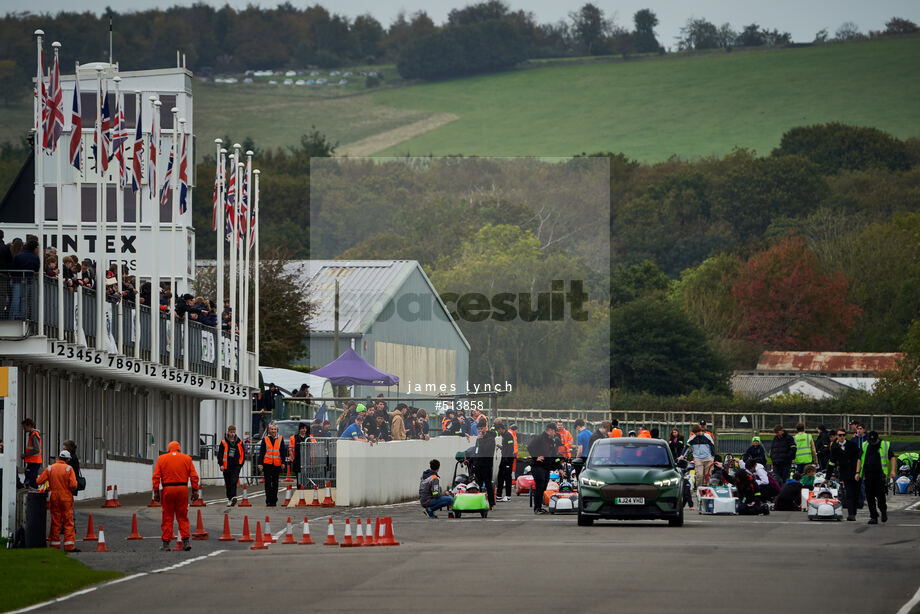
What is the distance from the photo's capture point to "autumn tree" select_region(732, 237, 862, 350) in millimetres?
110188

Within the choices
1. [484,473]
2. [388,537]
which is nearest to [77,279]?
[484,473]

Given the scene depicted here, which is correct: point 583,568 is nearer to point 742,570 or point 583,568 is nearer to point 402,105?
point 742,570

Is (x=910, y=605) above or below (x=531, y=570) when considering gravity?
above

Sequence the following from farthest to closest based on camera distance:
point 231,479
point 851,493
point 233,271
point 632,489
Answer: point 233,271 < point 231,479 < point 851,493 < point 632,489

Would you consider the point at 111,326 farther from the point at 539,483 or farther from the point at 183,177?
the point at 539,483

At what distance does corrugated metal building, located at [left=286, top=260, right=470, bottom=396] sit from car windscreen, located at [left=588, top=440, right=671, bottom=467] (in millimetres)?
26387

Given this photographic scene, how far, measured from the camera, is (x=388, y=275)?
194 ft

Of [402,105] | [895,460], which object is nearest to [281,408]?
[895,460]

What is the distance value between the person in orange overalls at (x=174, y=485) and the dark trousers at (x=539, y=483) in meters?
10.7

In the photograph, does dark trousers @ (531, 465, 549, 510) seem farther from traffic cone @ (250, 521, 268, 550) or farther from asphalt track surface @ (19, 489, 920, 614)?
traffic cone @ (250, 521, 268, 550)

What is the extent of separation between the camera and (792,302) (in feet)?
371

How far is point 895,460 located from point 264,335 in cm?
2526

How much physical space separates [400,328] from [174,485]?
3425cm

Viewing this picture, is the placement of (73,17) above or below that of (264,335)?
above
